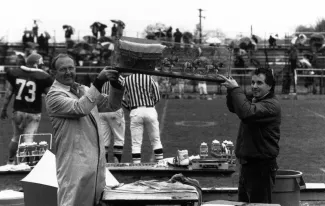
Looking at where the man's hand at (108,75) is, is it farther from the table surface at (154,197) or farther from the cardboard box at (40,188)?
the cardboard box at (40,188)

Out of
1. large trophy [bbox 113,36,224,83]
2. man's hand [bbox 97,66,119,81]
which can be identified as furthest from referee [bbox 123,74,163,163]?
man's hand [bbox 97,66,119,81]

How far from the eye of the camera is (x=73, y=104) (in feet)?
17.6

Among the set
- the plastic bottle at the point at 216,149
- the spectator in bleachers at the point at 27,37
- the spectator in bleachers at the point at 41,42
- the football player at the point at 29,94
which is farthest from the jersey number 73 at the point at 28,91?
the spectator in bleachers at the point at 27,37

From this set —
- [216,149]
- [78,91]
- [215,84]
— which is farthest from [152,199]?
[215,84]

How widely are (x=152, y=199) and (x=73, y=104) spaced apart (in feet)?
3.53

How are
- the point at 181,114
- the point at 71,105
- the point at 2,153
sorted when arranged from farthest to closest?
the point at 181,114, the point at 2,153, the point at 71,105

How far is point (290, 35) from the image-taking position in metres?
47.8

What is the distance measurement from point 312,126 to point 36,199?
1268 cm

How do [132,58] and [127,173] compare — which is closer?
[132,58]

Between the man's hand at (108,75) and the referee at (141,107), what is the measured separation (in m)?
5.22

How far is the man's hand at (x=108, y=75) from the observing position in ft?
17.9

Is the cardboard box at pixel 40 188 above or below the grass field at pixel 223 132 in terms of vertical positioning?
above

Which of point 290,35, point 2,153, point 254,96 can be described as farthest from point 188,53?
point 290,35

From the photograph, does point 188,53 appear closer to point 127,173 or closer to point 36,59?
point 127,173
